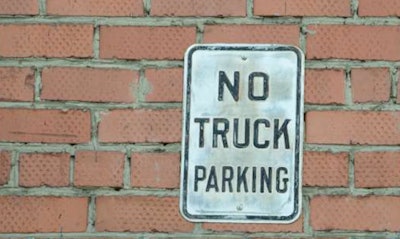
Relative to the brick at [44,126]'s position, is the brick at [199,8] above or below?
above

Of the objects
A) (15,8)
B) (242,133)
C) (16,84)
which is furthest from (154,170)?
(15,8)

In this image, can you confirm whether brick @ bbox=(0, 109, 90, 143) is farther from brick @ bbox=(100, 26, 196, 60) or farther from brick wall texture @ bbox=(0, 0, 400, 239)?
brick @ bbox=(100, 26, 196, 60)

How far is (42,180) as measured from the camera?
57.3 inches

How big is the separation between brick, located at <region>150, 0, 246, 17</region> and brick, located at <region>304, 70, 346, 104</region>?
0.68 feet

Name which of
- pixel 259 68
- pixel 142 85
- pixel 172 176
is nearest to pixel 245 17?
pixel 259 68

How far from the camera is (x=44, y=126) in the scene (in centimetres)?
146

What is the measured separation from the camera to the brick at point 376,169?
145 centimetres

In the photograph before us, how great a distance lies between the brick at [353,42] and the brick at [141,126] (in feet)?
1.09

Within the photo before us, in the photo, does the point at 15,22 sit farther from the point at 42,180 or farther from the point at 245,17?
the point at 245,17

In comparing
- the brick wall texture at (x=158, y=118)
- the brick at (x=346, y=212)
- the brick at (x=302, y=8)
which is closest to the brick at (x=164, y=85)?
the brick wall texture at (x=158, y=118)

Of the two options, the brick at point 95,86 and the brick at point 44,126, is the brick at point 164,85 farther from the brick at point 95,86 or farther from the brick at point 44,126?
the brick at point 44,126

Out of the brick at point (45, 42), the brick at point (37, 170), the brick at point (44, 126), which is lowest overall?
the brick at point (37, 170)

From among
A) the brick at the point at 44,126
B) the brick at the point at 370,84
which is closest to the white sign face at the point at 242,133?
the brick at the point at 370,84

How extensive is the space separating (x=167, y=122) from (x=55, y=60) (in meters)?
0.28
